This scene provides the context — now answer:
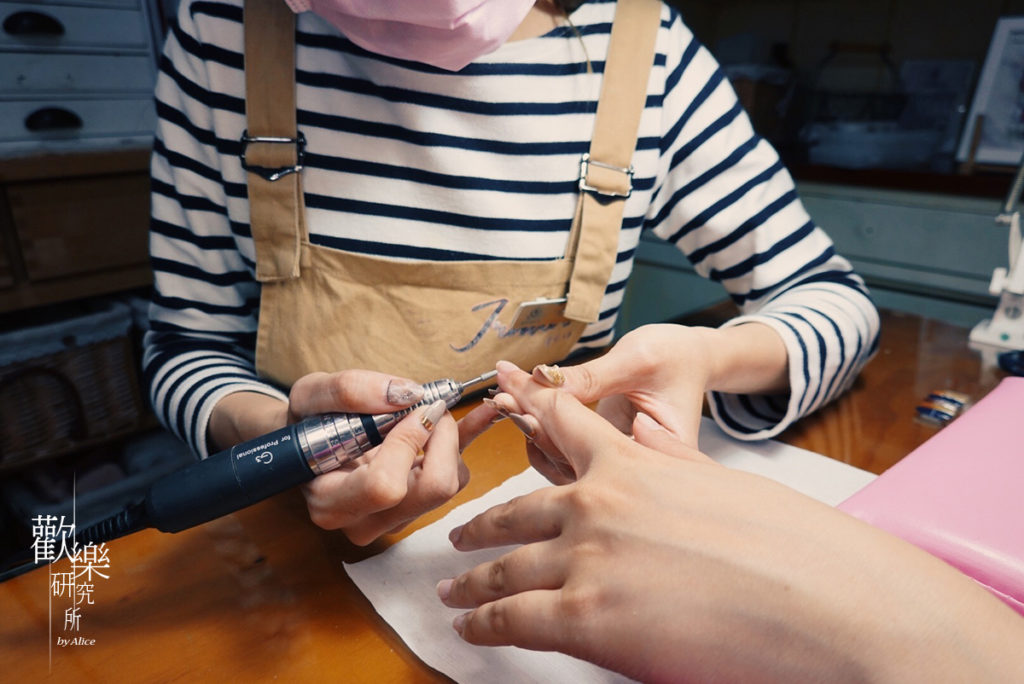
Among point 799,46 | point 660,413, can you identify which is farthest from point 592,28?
point 799,46

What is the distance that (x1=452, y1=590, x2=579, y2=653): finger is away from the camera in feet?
0.90

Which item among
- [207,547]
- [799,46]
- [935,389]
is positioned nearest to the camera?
[207,547]

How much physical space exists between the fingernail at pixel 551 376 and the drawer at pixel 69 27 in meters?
1.25

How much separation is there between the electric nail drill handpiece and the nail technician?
0.11 metres

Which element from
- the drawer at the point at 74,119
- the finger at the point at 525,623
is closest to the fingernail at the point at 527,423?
the finger at the point at 525,623

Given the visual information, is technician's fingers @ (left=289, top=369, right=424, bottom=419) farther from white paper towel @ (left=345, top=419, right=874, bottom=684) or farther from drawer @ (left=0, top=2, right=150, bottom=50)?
drawer @ (left=0, top=2, right=150, bottom=50)

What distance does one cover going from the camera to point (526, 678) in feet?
1.03

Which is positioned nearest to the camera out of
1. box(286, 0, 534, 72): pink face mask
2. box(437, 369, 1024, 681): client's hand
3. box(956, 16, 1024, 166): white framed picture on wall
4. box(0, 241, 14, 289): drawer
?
box(437, 369, 1024, 681): client's hand

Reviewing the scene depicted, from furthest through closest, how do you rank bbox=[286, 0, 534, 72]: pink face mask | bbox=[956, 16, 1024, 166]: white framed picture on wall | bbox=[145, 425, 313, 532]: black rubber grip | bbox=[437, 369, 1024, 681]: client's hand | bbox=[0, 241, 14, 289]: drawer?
bbox=[956, 16, 1024, 166]: white framed picture on wall → bbox=[0, 241, 14, 289]: drawer → bbox=[286, 0, 534, 72]: pink face mask → bbox=[145, 425, 313, 532]: black rubber grip → bbox=[437, 369, 1024, 681]: client's hand

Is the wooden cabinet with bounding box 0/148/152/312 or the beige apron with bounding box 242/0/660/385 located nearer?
the beige apron with bounding box 242/0/660/385

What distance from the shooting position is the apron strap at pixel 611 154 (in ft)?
1.79

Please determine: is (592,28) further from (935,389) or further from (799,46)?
(799,46)

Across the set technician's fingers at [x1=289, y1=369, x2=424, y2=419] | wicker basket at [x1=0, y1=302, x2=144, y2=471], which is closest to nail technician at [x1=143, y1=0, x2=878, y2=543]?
technician's fingers at [x1=289, y1=369, x2=424, y2=419]

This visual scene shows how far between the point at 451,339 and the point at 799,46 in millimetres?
1797
